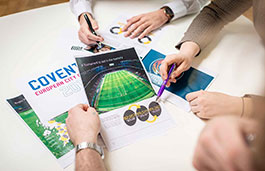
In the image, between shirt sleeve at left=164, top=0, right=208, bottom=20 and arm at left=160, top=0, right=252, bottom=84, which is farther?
shirt sleeve at left=164, top=0, right=208, bottom=20

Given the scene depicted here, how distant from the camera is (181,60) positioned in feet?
2.65

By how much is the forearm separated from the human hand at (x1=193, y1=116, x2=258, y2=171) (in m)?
0.30

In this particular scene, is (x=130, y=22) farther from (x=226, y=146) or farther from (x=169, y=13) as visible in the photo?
(x=226, y=146)

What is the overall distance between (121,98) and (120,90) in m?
0.03

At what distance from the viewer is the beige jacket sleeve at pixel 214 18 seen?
2.95 ft

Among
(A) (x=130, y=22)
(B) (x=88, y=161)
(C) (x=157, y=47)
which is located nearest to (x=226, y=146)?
(B) (x=88, y=161)

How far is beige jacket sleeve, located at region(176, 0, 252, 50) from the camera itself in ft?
2.95

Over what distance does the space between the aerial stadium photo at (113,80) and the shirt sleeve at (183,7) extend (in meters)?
0.33

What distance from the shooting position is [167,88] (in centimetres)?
78

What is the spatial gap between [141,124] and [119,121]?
68mm

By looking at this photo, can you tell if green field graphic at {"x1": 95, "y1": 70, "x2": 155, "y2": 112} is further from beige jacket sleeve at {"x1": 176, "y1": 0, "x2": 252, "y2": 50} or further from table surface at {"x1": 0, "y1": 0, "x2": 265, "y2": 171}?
beige jacket sleeve at {"x1": 176, "y1": 0, "x2": 252, "y2": 50}

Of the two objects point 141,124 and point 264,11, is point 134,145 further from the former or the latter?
point 264,11

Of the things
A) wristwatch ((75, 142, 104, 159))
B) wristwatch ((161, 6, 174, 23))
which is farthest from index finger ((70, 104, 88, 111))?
wristwatch ((161, 6, 174, 23))

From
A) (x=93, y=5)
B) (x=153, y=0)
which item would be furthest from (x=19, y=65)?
(x=153, y=0)
